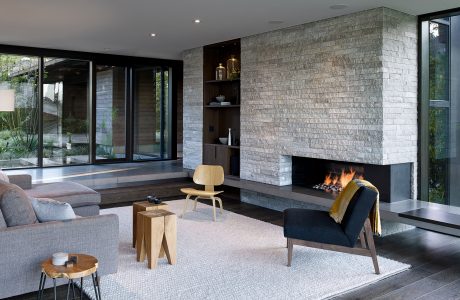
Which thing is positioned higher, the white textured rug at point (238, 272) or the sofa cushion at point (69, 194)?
the sofa cushion at point (69, 194)

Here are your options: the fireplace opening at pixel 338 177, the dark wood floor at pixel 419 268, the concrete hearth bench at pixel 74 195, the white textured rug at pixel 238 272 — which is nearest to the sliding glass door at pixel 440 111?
the dark wood floor at pixel 419 268

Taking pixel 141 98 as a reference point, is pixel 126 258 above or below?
below

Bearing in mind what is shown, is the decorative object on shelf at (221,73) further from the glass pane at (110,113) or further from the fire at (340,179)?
the glass pane at (110,113)

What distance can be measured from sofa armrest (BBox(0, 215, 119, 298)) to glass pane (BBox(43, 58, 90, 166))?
6.17 m

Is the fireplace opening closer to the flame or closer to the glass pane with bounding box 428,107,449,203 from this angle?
the flame

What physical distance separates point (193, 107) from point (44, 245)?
5.56 m

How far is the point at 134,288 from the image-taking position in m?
3.51

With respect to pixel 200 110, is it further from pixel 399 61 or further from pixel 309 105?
pixel 399 61

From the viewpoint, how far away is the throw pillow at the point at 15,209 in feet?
10.4

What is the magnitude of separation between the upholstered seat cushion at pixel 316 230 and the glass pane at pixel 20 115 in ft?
21.1

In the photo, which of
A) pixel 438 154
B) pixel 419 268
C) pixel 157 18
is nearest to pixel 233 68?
pixel 157 18

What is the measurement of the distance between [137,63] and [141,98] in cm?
78

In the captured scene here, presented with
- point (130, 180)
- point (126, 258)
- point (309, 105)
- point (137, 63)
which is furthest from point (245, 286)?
point (137, 63)

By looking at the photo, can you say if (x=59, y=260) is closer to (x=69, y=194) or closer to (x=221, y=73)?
(x=69, y=194)
